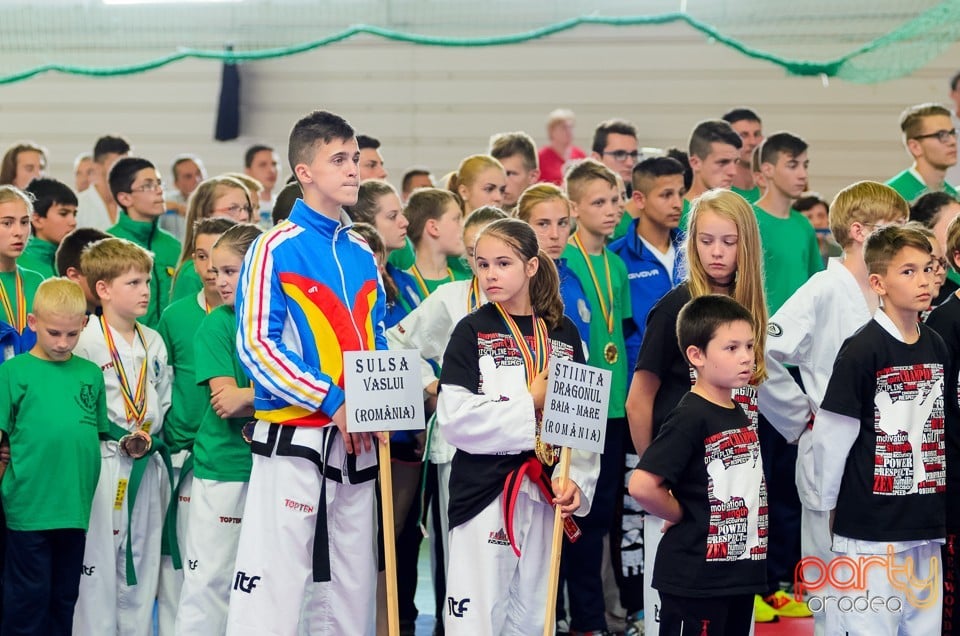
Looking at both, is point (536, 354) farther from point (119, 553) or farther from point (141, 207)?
point (141, 207)

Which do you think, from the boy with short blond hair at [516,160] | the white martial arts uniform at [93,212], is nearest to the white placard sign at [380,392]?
the boy with short blond hair at [516,160]

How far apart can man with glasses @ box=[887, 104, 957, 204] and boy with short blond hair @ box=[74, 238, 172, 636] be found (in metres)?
4.11

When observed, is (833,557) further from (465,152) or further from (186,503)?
(465,152)

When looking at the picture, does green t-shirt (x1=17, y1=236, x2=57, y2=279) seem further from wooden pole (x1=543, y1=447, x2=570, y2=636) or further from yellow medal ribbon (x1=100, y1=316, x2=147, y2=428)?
wooden pole (x1=543, y1=447, x2=570, y2=636)

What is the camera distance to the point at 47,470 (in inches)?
205

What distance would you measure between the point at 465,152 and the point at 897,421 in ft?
27.3

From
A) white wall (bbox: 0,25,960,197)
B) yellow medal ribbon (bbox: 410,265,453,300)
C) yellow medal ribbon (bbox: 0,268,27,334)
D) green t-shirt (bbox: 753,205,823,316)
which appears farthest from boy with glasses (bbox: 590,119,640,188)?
yellow medal ribbon (bbox: 0,268,27,334)

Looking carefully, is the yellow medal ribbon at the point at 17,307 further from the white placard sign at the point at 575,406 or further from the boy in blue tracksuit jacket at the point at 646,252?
the boy in blue tracksuit jacket at the point at 646,252

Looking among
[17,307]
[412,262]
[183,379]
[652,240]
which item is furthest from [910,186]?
[17,307]

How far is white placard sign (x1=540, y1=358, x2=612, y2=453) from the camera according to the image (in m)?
4.47

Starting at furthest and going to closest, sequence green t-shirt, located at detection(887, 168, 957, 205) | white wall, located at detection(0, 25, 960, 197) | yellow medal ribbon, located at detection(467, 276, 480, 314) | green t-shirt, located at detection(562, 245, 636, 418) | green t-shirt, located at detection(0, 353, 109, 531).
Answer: white wall, located at detection(0, 25, 960, 197), green t-shirt, located at detection(887, 168, 957, 205), green t-shirt, located at detection(562, 245, 636, 418), yellow medal ribbon, located at detection(467, 276, 480, 314), green t-shirt, located at detection(0, 353, 109, 531)

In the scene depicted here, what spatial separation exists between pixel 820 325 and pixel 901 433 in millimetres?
799

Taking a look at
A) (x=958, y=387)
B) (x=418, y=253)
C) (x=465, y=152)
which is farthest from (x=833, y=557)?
(x=465, y=152)

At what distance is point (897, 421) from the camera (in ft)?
15.0
